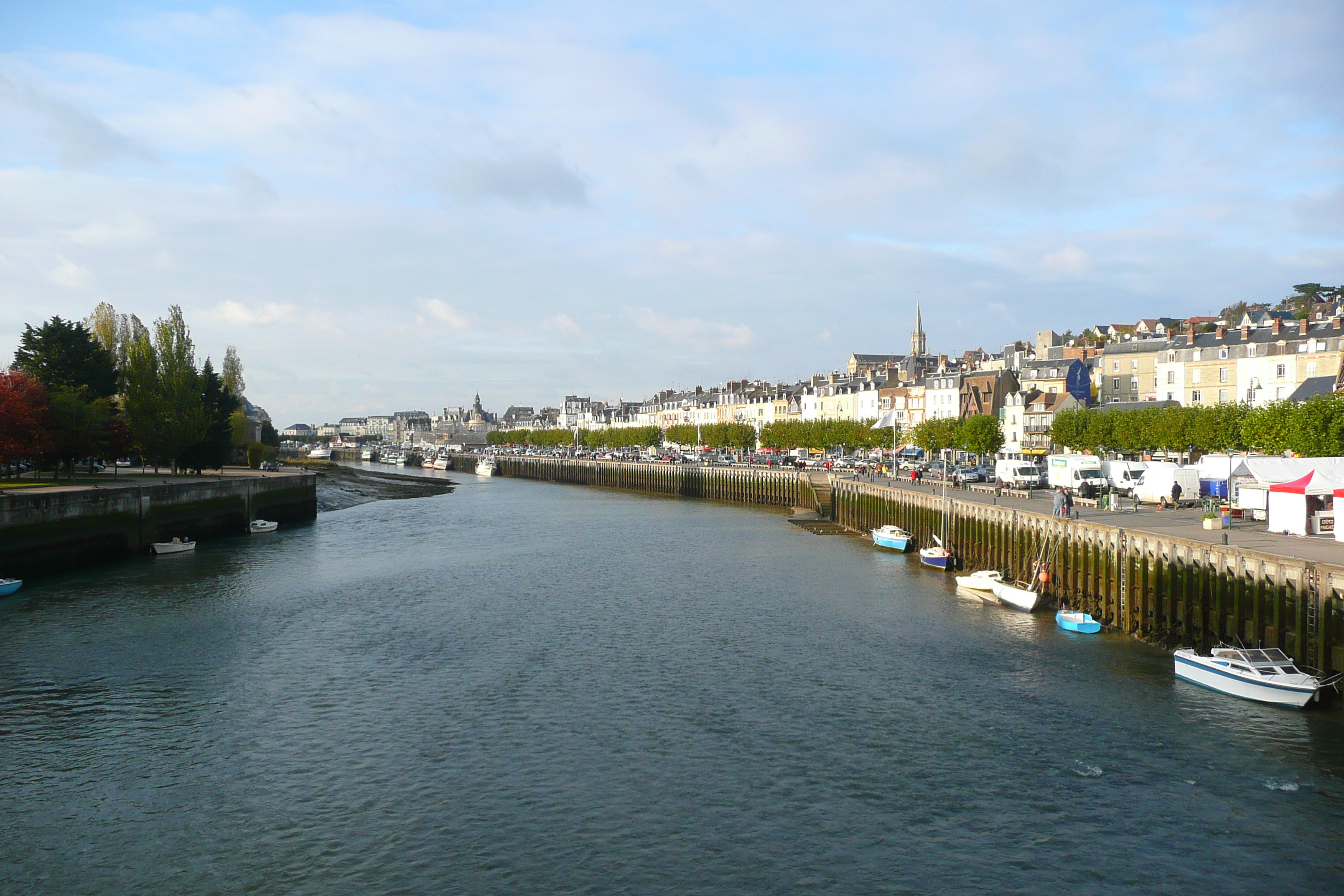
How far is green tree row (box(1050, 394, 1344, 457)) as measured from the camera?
157 ft

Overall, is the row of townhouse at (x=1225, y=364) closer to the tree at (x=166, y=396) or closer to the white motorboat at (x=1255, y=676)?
the white motorboat at (x=1255, y=676)

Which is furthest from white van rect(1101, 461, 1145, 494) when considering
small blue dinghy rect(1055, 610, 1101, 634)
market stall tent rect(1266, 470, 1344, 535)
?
small blue dinghy rect(1055, 610, 1101, 634)

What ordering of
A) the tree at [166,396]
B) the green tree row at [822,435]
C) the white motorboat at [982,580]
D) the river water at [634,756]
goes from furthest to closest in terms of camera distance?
the green tree row at [822,435] → the tree at [166,396] → the white motorboat at [982,580] → the river water at [634,756]

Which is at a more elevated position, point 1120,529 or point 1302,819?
point 1120,529

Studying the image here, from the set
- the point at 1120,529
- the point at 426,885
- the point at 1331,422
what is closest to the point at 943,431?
the point at 1331,422

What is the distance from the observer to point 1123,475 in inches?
2143

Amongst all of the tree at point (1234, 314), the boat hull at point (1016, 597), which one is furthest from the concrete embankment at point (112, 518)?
the tree at point (1234, 314)

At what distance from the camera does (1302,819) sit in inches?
672

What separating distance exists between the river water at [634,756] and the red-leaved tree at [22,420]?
622 inches

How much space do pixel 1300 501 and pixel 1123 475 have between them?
22.0 meters

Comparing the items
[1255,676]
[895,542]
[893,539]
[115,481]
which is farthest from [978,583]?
[115,481]

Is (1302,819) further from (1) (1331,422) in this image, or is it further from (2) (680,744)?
(1) (1331,422)

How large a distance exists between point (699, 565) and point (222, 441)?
55904 millimetres

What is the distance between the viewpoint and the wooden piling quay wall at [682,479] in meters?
96.6
